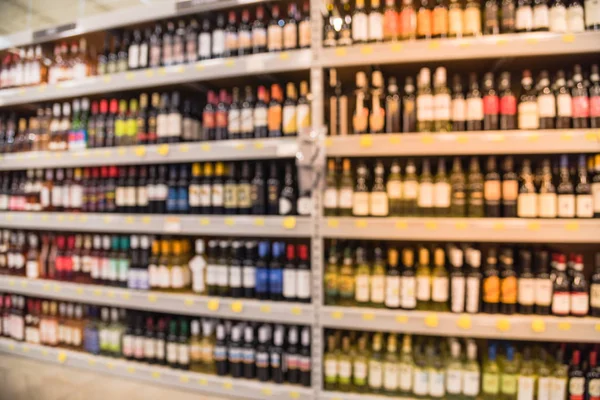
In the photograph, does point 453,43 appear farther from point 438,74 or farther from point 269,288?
point 269,288

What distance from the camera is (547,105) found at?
1.75 meters

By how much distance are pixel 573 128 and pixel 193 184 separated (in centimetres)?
192

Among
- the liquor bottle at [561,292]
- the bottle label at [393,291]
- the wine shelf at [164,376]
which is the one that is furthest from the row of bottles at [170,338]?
the liquor bottle at [561,292]

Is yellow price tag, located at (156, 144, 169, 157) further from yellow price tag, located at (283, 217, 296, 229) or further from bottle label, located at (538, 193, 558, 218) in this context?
bottle label, located at (538, 193, 558, 218)

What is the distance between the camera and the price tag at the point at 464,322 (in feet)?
5.65

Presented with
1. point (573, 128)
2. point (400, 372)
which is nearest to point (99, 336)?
point (400, 372)

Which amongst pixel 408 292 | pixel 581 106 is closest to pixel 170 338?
pixel 408 292

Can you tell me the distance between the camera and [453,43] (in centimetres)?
176

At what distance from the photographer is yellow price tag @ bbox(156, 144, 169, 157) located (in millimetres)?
2115

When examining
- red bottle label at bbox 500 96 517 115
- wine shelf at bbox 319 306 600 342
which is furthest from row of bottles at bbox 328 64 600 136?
wine shelf at bbox 319 306 600 342

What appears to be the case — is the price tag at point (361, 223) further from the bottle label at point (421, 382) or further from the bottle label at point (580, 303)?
the bottle label at point (580, 303)

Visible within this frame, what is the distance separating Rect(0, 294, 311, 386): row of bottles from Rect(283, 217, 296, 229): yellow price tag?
53cm

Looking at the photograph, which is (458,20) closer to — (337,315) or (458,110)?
(458,110)

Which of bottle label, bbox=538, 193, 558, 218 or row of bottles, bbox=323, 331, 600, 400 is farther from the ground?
bottle label, bbox=538, 193, 558, 218
